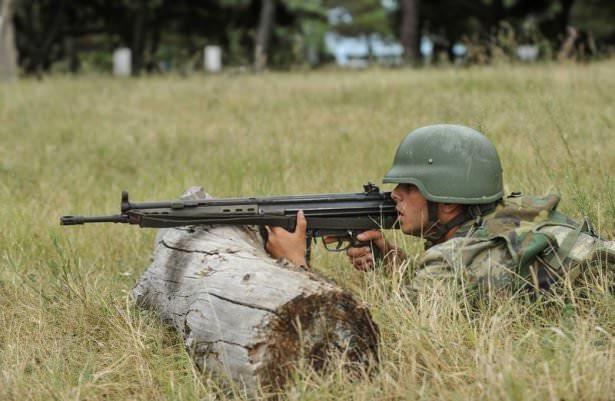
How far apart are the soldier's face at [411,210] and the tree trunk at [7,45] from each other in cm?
1384

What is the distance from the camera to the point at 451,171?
3842 mm

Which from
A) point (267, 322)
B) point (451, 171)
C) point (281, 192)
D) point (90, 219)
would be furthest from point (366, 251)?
point (281, 192)

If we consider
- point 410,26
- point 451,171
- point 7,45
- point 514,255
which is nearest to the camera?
point 514,255

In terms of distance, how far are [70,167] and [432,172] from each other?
5133 mm

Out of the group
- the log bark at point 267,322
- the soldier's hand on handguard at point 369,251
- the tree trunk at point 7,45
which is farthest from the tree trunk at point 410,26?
the log bark at point 267,322

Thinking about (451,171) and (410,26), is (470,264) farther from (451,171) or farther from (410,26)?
(410,26)

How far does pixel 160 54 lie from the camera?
3378 cm

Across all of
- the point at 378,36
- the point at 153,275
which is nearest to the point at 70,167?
the point at 153,275

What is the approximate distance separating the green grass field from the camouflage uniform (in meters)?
0.11

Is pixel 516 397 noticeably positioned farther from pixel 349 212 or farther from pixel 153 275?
pixel 153 275

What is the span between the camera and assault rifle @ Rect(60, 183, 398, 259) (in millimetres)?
3885

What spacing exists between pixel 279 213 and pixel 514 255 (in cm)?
113

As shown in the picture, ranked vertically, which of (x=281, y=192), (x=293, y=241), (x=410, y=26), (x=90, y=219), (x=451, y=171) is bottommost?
(x=281, y=192)

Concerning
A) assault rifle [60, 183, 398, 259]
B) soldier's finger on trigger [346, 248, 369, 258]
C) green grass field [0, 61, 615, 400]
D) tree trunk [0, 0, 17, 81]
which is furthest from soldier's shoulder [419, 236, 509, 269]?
tree trunk [0, 0, 17, 81]
